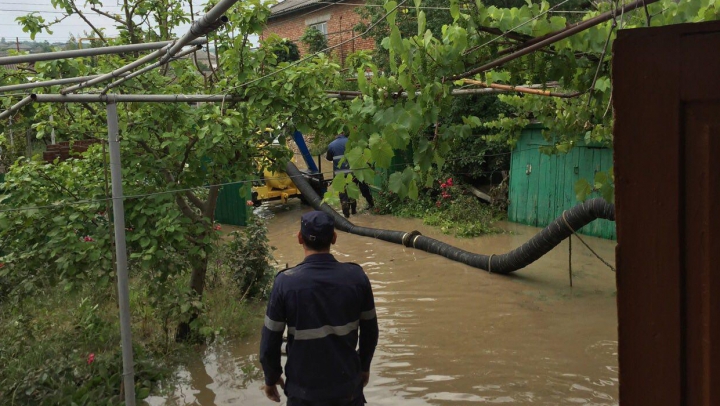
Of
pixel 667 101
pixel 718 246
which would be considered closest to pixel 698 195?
pixel 718 246

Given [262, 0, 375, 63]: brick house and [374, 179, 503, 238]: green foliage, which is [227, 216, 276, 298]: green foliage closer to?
[374, 179, 503, 238]: green foliage

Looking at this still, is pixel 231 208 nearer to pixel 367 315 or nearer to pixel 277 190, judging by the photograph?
pixel 277 190

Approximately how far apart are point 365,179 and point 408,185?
262mm

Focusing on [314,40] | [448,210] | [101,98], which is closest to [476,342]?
[101,98]

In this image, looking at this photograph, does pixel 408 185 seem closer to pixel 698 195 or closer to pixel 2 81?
pixel 698 195

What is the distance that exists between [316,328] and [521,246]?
6629mm

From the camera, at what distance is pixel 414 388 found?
614 cm

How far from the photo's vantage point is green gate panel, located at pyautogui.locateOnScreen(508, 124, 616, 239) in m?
11.4

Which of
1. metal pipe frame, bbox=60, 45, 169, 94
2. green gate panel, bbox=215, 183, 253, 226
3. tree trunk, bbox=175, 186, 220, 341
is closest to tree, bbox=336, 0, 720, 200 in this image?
metal pipe frame, bbox=60, 45, 169, 94

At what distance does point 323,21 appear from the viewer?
77.3 feet

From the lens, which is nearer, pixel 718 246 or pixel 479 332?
pixel 718 246

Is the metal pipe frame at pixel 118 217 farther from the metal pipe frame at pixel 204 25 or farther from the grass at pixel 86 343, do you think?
the grass at pixel 86 343

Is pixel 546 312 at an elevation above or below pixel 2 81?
below

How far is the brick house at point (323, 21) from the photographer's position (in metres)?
21.8
